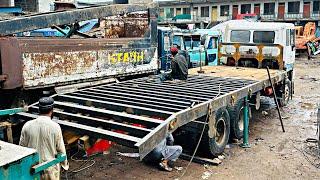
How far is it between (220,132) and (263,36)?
16.3 feet

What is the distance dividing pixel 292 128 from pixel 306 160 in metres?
2.23

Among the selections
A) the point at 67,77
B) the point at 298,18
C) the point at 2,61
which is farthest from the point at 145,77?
the point at 298,18

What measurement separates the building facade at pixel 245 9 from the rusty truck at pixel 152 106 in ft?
126

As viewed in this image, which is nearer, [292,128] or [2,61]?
[2,61]

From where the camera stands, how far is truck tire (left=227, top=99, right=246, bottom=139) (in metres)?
7.38

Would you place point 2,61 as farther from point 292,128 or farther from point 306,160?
point 292,128

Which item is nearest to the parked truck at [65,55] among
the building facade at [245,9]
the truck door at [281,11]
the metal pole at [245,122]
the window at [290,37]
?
the metal pole at [245,122]

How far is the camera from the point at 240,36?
11.1 m

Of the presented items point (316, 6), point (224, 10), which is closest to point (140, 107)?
point (316, 6)

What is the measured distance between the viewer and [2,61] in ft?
17.8

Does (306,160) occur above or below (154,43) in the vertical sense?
below

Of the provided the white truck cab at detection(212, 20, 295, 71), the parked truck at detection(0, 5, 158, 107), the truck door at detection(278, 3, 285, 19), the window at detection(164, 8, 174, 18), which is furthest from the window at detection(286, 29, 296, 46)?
the window at detection(164, 8, 174, 18)

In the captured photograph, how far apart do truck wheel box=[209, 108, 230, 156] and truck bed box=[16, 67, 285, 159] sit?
42 centimetres

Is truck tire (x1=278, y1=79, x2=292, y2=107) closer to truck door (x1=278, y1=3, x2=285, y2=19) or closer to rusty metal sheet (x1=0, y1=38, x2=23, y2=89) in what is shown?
rusty metal sheet (x1=0, y1=38, x2=23, y2=89)
